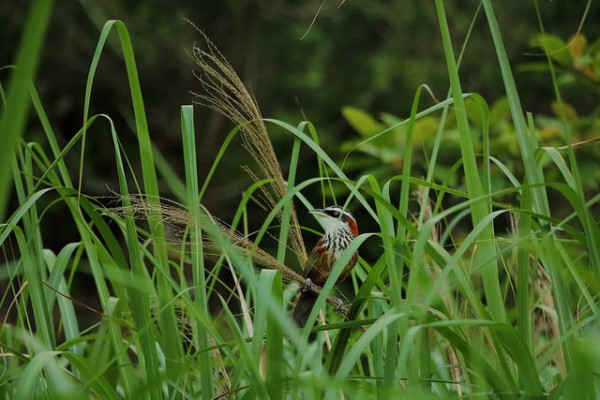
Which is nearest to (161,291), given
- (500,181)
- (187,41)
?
(500,181)

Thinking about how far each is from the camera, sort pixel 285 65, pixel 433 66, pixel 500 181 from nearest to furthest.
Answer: pixel 500 181
pixel 433 66
pixel 285 65

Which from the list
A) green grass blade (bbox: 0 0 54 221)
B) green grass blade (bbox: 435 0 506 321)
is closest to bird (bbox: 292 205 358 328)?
green grass blade (bbox: 435 0 506 321)

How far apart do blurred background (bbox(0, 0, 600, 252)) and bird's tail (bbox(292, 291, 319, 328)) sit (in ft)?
20.8

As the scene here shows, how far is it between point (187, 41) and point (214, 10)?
0.41m

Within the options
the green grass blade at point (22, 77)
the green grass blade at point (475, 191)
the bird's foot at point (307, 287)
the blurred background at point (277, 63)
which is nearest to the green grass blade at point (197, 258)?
the bird's foot at point (307, 287)

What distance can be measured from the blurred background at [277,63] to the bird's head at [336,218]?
243 inches

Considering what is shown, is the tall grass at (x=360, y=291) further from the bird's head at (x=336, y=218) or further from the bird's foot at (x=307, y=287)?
the bird's head at (x=336, y=218)

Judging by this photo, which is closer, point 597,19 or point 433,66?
point 597,19

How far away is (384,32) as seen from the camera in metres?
9.82

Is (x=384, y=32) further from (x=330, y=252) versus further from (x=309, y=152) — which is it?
(x=330, y=252)

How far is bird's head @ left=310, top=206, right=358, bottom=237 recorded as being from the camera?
67.8 inches

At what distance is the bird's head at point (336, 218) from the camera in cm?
172

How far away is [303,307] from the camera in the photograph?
1628 millimetres

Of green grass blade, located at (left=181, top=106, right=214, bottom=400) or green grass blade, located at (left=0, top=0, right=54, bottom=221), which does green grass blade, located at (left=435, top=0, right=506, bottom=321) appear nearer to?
green grass blade, located at (left=181, top=106, right=214, bottom=400)
